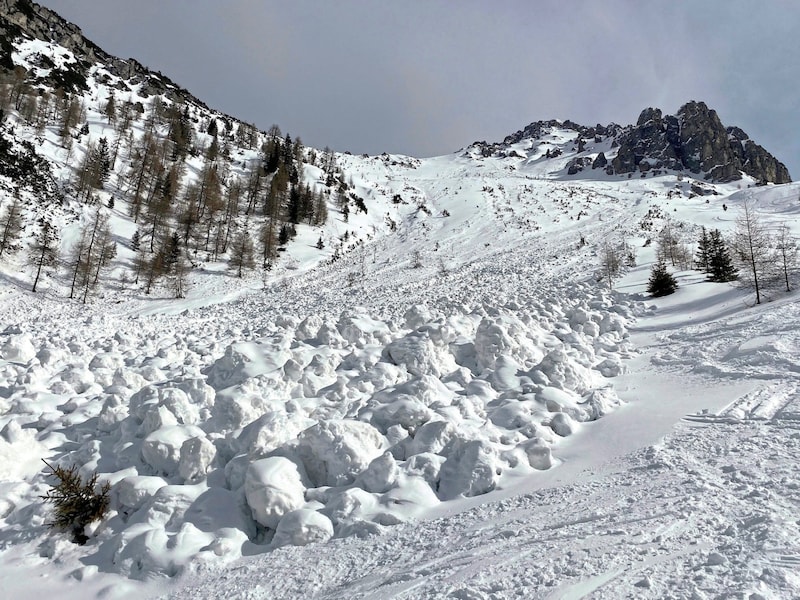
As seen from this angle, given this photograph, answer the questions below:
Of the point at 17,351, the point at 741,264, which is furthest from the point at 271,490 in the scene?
the point at 741,264

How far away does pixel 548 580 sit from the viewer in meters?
3.51

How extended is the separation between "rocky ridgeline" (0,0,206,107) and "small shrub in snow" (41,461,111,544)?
317 feet

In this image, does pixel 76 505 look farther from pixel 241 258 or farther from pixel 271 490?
pixel 241 258

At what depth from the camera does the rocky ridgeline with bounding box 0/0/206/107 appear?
81125 millimetres

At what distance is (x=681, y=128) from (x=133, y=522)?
157 m

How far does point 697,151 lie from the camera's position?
382 ft

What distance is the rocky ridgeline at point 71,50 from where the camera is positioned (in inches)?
3194

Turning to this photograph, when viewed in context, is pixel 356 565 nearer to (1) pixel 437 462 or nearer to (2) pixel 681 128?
(1) pixel 437 462

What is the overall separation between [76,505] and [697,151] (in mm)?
146988

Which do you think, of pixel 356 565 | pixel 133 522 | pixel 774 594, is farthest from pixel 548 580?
pixel 133 522

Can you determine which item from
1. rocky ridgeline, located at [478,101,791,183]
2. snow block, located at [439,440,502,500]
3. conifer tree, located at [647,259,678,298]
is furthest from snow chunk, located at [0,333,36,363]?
rocky ridgeline, located at [478,101,791,183]

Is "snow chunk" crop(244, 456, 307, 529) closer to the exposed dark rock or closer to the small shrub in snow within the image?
the small shrub in snow

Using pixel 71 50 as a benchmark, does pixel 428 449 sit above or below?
below

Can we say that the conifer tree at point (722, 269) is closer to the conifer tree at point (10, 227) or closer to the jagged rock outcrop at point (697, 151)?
the conifer tree at point (10, 227)
